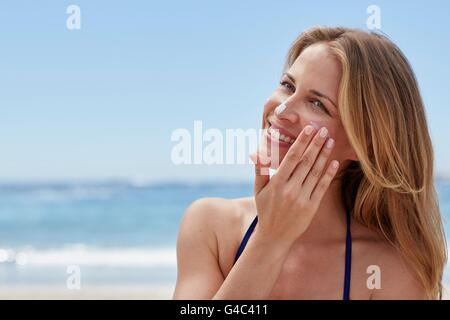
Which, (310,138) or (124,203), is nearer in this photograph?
(310,138)

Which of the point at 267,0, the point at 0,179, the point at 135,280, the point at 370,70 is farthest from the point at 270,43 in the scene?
the point at 370,70

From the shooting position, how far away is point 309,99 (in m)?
2.59

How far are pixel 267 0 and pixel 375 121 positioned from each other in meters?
17.1

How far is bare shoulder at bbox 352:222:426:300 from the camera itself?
2.62 meters

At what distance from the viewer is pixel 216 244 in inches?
106

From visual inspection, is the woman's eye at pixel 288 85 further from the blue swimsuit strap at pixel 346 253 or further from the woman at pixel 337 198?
the blue swimsuit strap at pixel 346 253

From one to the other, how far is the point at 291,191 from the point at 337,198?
62 centimetres

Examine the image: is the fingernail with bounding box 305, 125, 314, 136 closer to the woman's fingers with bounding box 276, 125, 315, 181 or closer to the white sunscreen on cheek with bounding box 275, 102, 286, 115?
the woman's fingers with bounding box 276, 125, 315, 181

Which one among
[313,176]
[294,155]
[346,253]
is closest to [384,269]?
[346,253]

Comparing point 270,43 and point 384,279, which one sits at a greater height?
point 270,43

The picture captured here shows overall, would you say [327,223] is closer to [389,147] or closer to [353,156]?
[353,156]

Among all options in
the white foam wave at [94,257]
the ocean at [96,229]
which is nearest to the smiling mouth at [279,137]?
the ocean at [96,229]

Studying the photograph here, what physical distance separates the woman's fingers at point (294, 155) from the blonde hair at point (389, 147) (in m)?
0.26

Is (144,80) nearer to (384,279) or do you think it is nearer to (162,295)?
(162,295)
